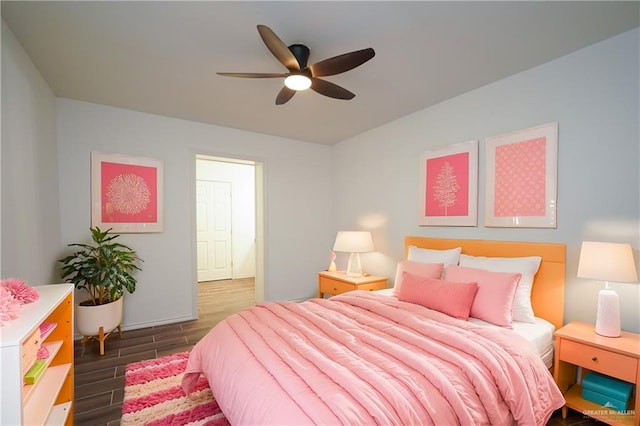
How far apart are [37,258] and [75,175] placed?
113cm

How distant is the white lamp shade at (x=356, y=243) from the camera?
3820 mm

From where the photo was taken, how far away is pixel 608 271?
1.83 m

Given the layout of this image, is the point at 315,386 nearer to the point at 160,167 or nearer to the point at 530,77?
the point at 530,77

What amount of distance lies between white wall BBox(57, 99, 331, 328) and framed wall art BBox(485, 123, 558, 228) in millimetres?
2684

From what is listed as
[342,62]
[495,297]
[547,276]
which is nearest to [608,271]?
[547,276]

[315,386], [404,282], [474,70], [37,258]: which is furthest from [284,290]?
[474,70]

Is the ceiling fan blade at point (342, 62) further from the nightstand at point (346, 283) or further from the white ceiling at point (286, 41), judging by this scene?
the nightstand at point (346, 283)

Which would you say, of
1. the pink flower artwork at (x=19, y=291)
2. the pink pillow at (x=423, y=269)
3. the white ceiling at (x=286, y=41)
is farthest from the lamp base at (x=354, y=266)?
the pink flower artwork at (x=19, y=291)

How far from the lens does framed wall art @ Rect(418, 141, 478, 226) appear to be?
9.58 ft

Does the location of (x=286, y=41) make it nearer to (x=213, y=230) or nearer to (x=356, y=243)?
(x=356, y=243)

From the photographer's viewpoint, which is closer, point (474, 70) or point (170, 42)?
point (170, 42)

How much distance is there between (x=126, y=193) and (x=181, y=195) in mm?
589

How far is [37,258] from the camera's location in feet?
8.07

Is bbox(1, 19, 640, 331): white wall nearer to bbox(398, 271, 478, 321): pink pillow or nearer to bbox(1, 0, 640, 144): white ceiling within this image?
bbox(1, 0, 640, 144): white ceiling
